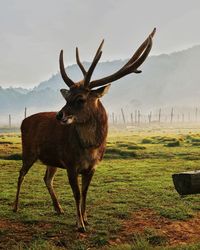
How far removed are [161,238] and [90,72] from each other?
160 inches

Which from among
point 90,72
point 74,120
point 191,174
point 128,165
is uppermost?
point 90,72

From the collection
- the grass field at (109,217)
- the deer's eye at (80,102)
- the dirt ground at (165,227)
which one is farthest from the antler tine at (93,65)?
the dirt ground at (165,227)

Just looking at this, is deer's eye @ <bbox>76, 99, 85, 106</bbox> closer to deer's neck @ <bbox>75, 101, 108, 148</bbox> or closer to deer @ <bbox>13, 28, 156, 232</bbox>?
deer @ <bbox>13, 28, 156, 232</bbox>

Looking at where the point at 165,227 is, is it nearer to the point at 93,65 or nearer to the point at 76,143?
the point at 76,143

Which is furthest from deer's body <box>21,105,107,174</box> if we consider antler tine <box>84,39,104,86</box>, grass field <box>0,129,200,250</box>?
grass field <box>0,129,200,250</box>

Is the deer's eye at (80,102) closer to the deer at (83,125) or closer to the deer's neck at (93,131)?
the deer at (83,125)

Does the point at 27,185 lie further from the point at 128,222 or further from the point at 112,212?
the point at 128,222

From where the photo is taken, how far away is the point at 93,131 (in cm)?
940

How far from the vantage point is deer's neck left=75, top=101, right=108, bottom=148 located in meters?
9.33

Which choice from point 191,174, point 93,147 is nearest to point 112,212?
point 93,147

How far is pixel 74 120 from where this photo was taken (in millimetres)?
9070

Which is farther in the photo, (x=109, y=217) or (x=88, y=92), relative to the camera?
(x=109, y=217)

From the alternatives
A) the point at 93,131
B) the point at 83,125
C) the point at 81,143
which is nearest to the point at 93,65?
the point at 83,125

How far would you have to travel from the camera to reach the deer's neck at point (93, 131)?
30.6 feet
